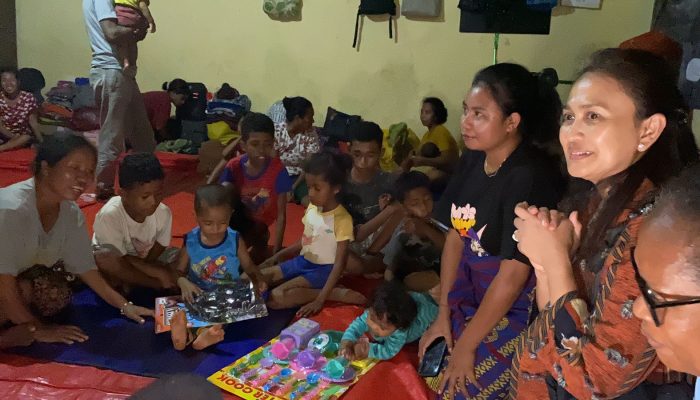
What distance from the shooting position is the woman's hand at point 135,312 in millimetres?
2199

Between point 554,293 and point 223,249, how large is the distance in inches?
59.3

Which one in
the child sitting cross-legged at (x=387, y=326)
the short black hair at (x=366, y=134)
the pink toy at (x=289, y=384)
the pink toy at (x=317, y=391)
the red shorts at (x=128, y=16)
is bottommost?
the pink toy at (x=317, y=391)

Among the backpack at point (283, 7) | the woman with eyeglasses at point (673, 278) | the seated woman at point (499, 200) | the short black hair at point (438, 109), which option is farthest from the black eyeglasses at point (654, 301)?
the backpack at point (283, 7)

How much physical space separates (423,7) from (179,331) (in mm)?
3222

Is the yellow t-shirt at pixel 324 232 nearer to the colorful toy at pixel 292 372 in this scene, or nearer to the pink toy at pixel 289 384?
the colorful toy at pixel 292 372

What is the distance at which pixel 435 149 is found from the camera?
4.10 meters

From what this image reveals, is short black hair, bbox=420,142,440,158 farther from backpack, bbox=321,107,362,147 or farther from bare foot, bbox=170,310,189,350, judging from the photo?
bare foot, bbox=170,310,189,350

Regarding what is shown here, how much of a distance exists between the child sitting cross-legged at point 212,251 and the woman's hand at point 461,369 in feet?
3.14

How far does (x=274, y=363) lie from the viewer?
1989mm

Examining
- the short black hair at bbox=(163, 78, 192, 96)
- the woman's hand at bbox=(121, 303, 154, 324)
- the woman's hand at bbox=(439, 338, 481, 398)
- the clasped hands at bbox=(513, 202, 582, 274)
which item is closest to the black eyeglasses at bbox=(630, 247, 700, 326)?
the clasped hands at bbox=(513, 202, 582, 274)

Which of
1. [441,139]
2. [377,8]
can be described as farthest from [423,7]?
[441,139]

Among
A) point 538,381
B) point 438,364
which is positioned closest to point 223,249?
point 438,364

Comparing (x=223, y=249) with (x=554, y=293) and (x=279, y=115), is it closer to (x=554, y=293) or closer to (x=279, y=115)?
(x=554, y=293)

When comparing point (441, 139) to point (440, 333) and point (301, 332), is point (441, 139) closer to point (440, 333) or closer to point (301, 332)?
point (301, 332)
